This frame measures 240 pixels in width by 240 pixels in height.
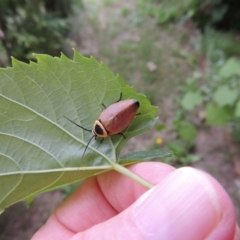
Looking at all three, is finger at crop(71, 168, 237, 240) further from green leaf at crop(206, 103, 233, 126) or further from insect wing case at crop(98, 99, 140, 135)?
green leaf at crop(206, 103, 233, 126)

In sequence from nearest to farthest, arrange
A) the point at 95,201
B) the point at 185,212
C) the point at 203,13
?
the point at 185,212
the point at 95,201
the point at 203,13

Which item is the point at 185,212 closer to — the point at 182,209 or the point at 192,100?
the point at 182,209

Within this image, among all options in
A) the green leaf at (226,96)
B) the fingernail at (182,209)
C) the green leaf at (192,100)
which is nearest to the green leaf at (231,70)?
the green leaf at (226,96)

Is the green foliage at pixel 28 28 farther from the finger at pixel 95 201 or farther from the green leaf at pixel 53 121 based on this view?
the green leaf at pixel 53 121

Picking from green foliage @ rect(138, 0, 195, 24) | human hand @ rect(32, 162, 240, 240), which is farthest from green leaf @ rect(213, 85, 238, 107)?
green foliage @ rect(138, 0, 195, 24)

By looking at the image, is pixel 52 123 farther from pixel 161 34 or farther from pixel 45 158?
pixel 161 34

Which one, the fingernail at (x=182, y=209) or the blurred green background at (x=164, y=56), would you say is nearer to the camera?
the fingernail at (x=182, y=209)

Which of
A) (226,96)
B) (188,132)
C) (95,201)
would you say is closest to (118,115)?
(95,201)

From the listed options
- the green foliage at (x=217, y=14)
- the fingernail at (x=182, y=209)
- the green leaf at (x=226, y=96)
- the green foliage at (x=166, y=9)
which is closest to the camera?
the fingernail at (x=182, y=209)
